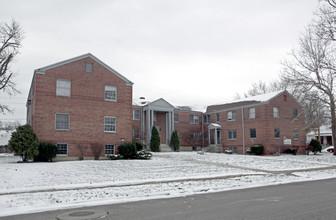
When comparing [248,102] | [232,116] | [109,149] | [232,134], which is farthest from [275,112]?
[109,149]

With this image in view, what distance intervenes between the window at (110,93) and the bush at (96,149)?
176 inches

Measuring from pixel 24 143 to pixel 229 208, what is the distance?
698 inches

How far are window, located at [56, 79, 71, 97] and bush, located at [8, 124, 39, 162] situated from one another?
4730 millimetres

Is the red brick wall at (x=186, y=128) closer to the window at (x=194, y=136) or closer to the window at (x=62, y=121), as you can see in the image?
the window at (x=194, y=136)

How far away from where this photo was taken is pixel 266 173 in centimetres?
1817

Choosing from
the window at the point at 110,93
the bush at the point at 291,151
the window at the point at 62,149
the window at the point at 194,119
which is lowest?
the bush at the point at 291,151

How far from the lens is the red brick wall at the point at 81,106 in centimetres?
→ 2519

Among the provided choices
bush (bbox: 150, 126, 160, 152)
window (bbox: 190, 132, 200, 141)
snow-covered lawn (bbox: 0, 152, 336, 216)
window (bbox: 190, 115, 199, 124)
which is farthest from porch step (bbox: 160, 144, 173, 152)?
snow-covered lawn (bbox: 0, 152, 336, 216)

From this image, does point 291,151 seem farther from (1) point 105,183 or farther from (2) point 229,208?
(2) point 229,208

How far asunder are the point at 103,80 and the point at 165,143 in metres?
15.8

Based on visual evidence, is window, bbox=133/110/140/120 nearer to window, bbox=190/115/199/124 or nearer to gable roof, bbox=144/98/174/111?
gable roof, bbox=144/98/174/111

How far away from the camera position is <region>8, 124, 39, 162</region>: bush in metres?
21.7

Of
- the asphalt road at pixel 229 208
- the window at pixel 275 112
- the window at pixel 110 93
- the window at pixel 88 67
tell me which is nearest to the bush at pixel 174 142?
the window at pixel 275 112

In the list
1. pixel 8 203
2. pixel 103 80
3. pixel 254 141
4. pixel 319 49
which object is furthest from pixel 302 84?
pixel 8 203
